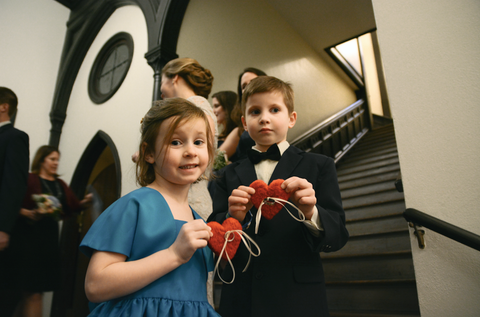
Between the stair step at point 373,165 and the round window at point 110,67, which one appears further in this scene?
the stair step at point 373,165

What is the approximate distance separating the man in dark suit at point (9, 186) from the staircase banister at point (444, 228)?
2.43 meters

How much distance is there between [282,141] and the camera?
1314 mm

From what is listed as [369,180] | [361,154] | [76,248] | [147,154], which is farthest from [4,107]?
[361,154]

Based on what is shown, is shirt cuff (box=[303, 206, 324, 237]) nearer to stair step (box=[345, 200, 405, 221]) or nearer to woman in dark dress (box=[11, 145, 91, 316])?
woman in dark dress (box=[11, 145, 91, 316])

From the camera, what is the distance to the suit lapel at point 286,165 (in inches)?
46.1

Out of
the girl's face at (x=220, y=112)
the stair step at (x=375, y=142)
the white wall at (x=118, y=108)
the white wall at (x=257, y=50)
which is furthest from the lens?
the stair step at (x=375, y=142)

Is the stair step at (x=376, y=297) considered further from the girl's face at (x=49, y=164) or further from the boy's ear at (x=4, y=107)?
the boy's ear at (x=4, y=107)

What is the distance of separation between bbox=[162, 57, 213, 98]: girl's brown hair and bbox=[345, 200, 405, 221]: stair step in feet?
8.00

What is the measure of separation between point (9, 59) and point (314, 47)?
21.0 feet

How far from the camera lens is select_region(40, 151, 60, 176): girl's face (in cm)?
294

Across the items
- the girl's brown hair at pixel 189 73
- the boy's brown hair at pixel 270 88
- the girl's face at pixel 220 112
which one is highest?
the girl's face at pixel 220 112

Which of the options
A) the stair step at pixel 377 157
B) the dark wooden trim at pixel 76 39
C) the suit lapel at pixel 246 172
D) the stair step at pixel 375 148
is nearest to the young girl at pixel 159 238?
the suit lapel at pixel 246 172

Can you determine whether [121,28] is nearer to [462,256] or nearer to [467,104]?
[467,104]

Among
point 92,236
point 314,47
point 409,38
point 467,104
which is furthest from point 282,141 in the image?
point 314,47
